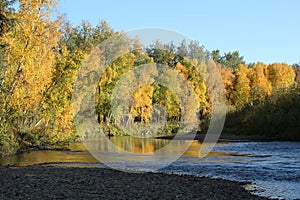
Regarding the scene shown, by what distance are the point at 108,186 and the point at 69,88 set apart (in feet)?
83.9

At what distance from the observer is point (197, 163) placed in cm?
2558

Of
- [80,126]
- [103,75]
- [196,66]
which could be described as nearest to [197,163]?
[80,126]

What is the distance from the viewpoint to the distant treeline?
3145 centimetres

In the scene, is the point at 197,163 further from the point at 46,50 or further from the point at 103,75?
the point at 103,75

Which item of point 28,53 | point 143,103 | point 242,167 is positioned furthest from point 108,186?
point 143,103

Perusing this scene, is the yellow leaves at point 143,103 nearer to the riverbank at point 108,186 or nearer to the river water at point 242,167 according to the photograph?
the river water at point 242,167

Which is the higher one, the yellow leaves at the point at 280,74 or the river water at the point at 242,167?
the yellow leaves at the point at 280,74

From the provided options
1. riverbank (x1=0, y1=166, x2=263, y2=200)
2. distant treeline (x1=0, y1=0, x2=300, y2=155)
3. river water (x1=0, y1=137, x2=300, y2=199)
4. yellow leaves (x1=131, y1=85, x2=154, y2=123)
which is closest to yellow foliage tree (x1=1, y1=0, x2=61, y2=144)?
distant treeline (x1=0, y1=0, x2=300, y2=155)

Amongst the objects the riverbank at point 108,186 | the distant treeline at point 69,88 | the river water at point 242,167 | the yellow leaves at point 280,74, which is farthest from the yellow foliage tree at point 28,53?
the yellow leaves at point 280,74

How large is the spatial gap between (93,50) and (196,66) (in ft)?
76.5

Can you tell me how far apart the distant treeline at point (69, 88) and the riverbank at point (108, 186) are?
31.7 ft

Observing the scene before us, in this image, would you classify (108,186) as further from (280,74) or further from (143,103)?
(280,74)

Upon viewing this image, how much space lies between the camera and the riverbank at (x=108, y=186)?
1411cm

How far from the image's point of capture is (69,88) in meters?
40.7
